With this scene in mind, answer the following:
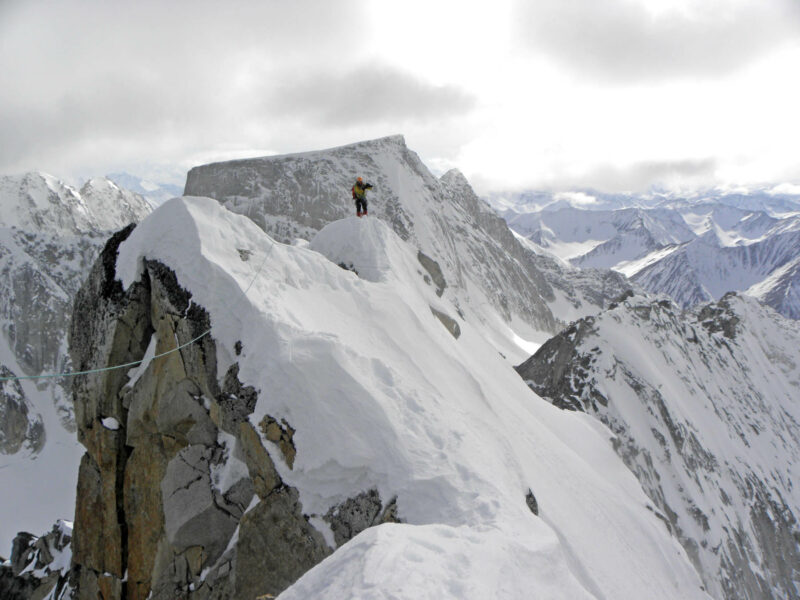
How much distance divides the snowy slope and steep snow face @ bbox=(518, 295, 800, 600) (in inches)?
1069

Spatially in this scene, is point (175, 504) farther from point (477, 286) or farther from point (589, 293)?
point (589, 293)

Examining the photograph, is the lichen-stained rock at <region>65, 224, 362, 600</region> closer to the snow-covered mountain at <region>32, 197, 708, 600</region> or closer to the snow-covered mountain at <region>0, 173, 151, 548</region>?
the snow-covered mountain at <region>32, 197, 708, 600</region>

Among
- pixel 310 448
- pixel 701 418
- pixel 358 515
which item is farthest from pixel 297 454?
pixel 701 418

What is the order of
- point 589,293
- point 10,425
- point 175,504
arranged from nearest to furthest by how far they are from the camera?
point 175,504, point 10,425, point 589,293

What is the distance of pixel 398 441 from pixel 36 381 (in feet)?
622

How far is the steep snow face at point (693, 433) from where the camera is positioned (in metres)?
44.4

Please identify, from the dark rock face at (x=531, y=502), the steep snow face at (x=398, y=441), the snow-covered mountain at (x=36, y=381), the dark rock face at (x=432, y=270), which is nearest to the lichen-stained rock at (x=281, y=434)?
the steep snow face at (x=398, y=441)

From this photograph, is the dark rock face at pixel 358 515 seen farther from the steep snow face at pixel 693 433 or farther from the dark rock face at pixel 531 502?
the steep snow face at pixel 693 433

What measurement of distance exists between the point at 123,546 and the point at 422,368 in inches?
386

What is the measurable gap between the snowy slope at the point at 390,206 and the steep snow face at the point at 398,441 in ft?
216

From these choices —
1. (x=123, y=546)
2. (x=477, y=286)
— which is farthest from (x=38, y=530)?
(x=123, y=546)

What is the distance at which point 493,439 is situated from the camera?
45.9ft

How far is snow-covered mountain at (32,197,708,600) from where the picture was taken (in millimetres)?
8812

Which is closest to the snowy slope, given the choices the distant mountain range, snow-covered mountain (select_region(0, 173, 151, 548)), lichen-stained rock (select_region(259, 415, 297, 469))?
the distant mountain range
